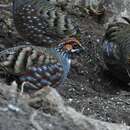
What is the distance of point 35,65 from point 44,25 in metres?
1.60

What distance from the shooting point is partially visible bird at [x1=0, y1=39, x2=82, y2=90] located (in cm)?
523

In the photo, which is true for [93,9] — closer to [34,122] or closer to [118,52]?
[118,52]

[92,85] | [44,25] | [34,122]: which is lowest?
[92,85]

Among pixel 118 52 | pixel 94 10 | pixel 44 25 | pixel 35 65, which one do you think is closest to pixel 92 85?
pixel 118 52

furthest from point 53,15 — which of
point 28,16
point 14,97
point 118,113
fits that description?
point 14,97

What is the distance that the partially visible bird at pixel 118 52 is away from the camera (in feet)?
22.3

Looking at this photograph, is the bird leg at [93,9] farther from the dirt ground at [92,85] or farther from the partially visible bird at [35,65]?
the partially visible bird at [35,65]

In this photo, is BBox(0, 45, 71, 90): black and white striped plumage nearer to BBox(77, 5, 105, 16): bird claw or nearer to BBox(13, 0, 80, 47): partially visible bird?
BBox(13, 0, 80, 47): partially visible bird

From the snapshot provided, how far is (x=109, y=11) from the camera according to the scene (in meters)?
8.23

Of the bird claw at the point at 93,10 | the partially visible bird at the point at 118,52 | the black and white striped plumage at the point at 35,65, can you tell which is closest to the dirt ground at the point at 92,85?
the bird claw at the point at 93,10

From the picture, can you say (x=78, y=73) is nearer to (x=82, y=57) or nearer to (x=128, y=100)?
(x=82, y=57)

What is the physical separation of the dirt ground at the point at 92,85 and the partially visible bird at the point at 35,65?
34 centimetres

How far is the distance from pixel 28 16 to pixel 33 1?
1.53ft

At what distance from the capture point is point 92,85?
6.91 m
